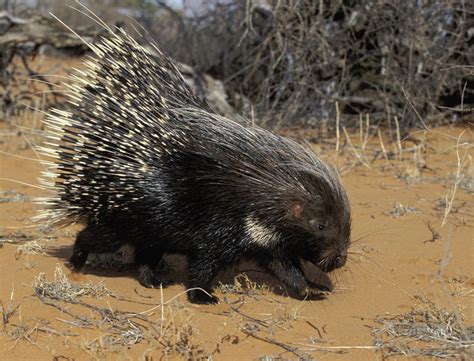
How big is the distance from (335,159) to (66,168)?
131 inches

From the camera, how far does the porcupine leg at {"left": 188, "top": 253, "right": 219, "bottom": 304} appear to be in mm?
3389

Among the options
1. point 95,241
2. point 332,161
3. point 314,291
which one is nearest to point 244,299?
point 314,291

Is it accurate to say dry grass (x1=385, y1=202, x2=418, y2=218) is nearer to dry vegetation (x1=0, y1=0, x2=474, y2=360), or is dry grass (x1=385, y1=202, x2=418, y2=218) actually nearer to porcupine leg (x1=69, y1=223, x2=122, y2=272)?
dry vegetation (x1=0, y1=0, x2=474, y2=360)

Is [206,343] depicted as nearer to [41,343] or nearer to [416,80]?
[41,343]

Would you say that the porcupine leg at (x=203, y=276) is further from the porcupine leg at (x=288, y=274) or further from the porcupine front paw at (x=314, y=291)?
the porcupine front paw at (x=314, y=291)

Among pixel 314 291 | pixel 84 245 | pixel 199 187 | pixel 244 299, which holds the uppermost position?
pixel 199 187

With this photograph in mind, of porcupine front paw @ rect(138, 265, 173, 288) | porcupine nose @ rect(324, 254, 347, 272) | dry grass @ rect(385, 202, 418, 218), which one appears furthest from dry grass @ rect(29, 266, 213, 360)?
dry grass @ rect(385, 202, 418, 218)

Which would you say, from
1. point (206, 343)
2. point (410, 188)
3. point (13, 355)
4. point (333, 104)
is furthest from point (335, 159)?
point (13, 355)

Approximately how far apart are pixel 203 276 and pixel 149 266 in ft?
1.44

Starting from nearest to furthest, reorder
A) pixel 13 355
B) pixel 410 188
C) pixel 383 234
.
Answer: pixel 13 355
pixel 383 234
pixel 410 188

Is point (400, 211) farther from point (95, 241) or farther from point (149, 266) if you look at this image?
point (95, 241)

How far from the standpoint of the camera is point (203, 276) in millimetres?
3398

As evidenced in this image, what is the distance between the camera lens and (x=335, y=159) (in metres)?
6.37

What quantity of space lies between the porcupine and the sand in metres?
0.26
